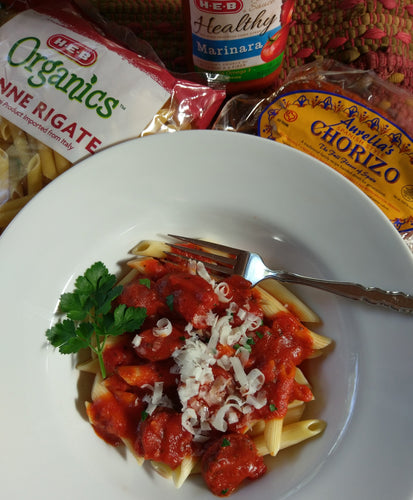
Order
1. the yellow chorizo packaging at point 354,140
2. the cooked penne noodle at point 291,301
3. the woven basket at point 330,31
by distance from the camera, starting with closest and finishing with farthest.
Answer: the cooked penne noodle at point 291,301 → the yellow chorizo packaging at point 354,140 → the woven basket at point 330,31

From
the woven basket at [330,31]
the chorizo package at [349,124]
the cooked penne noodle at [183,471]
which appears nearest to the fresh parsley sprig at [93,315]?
the cooked penne noodle at [183,471]

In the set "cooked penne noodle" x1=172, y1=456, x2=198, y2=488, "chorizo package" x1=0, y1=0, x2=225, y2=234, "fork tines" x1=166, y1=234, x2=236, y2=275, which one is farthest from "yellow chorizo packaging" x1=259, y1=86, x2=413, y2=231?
"cooked penne noodle" x1=172, y1=456, x2=198, y2=488

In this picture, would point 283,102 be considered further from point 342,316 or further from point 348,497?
Answer: point 348,497

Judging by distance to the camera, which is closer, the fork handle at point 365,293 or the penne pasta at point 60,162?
the fork handle at point 365,293

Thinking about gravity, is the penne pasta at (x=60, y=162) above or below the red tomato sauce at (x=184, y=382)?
above

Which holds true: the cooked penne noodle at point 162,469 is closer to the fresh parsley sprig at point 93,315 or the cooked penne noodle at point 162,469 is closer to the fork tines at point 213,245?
the fresh parsley sprig at point 93,315
